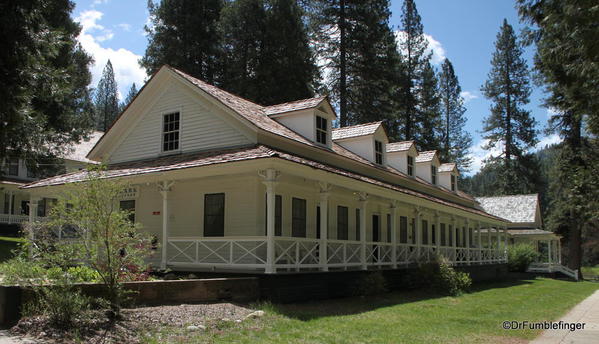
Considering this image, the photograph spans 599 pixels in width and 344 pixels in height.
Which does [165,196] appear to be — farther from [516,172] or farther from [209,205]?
→ [516,172]

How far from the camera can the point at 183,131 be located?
18.8 m

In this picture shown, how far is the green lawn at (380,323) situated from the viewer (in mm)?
9586

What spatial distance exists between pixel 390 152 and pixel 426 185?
2.73 meters

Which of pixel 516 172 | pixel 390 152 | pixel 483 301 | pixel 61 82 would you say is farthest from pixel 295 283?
pixel 516 172

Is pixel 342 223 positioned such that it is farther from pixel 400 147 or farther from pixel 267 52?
pixel 267 52

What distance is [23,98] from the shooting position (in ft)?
45.8

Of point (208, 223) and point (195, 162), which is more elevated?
point (195, 162)

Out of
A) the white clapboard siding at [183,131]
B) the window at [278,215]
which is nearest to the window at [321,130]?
the window at [278,215]

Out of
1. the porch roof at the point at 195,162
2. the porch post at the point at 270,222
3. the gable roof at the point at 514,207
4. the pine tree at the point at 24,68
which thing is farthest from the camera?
the gable roof at the point at 514,207

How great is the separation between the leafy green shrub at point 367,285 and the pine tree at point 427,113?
A: 36861 mm

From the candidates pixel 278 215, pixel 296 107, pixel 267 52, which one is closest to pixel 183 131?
pixel 296 107

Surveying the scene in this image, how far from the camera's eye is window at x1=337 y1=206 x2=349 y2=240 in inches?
823

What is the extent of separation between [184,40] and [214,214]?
27.9m

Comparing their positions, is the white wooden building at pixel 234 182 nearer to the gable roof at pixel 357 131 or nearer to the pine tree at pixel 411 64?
the gable roof at pixel 357 131
